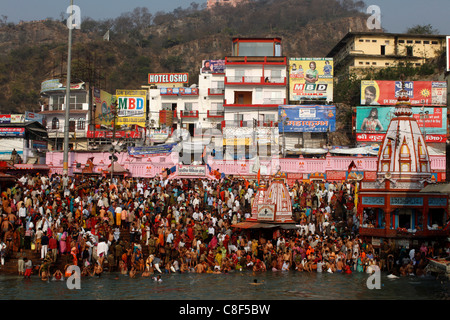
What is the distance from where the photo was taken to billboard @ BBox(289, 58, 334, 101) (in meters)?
51.4

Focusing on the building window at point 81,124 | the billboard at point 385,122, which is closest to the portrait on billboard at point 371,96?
the billboard at point 385,122

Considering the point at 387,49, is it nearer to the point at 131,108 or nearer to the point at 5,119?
the point at 131,108

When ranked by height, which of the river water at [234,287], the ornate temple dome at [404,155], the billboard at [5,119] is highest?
the billboard at [5,119]

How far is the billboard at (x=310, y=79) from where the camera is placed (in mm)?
51438

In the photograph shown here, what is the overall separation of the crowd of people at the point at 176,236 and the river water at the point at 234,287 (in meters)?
0.64

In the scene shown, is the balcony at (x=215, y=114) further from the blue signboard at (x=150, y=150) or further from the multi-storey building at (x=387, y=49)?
the multi-storey building at (x=387, y=49)

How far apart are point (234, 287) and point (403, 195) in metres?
9.44

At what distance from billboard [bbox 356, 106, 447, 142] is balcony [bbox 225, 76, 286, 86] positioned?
772cm

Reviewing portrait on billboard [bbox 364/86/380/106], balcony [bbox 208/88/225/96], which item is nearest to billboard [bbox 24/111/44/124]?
balcony [bbox 208/88/225/96]

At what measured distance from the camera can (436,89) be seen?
48375 millimetres

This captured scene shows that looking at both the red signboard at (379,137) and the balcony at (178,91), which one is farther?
the balcony at (178,91)

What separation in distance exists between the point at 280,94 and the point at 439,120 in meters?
13.4

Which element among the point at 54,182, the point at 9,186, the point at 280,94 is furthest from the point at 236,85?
the point at 9,186

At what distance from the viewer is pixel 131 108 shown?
56.5 meters
